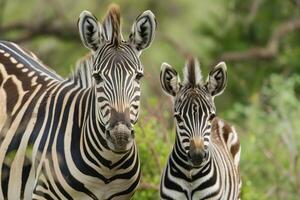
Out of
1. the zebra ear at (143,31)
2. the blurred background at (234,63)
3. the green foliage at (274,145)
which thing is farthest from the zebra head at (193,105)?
the green foliage at (274,145)

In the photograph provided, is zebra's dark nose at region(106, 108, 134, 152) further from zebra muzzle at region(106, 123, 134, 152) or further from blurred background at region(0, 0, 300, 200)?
blurred background at region(0, 0, 300, 200)

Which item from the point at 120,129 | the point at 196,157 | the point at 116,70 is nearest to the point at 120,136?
the point at 120,129

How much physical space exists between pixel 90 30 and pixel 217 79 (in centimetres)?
133

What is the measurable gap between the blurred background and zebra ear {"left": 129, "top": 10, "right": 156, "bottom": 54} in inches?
60.9

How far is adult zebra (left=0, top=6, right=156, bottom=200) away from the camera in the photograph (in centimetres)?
941

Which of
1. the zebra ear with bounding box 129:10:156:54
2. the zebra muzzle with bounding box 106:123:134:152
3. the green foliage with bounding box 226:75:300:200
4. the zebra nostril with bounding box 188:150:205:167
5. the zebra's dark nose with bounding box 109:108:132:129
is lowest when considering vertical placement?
the zebra muzzle with bounding box 106:123:134:152

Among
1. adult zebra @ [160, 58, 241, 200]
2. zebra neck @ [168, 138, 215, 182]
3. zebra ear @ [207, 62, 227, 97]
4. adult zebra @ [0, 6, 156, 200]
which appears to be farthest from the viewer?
zebra ear @ [207, 62, 227, 97]

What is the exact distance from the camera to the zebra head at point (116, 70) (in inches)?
362

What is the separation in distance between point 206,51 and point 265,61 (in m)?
2.14

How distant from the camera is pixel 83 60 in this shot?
1059cm

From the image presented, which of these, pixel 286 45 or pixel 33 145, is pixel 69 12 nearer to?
pixel 286 45

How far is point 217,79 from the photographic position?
399 inches

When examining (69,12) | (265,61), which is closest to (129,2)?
(69,12)

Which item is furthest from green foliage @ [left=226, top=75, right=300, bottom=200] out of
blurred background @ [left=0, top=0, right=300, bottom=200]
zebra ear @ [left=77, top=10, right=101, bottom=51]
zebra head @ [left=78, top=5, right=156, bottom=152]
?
zebra ear @ [left=77, top=10, right=101, bottom=51]
